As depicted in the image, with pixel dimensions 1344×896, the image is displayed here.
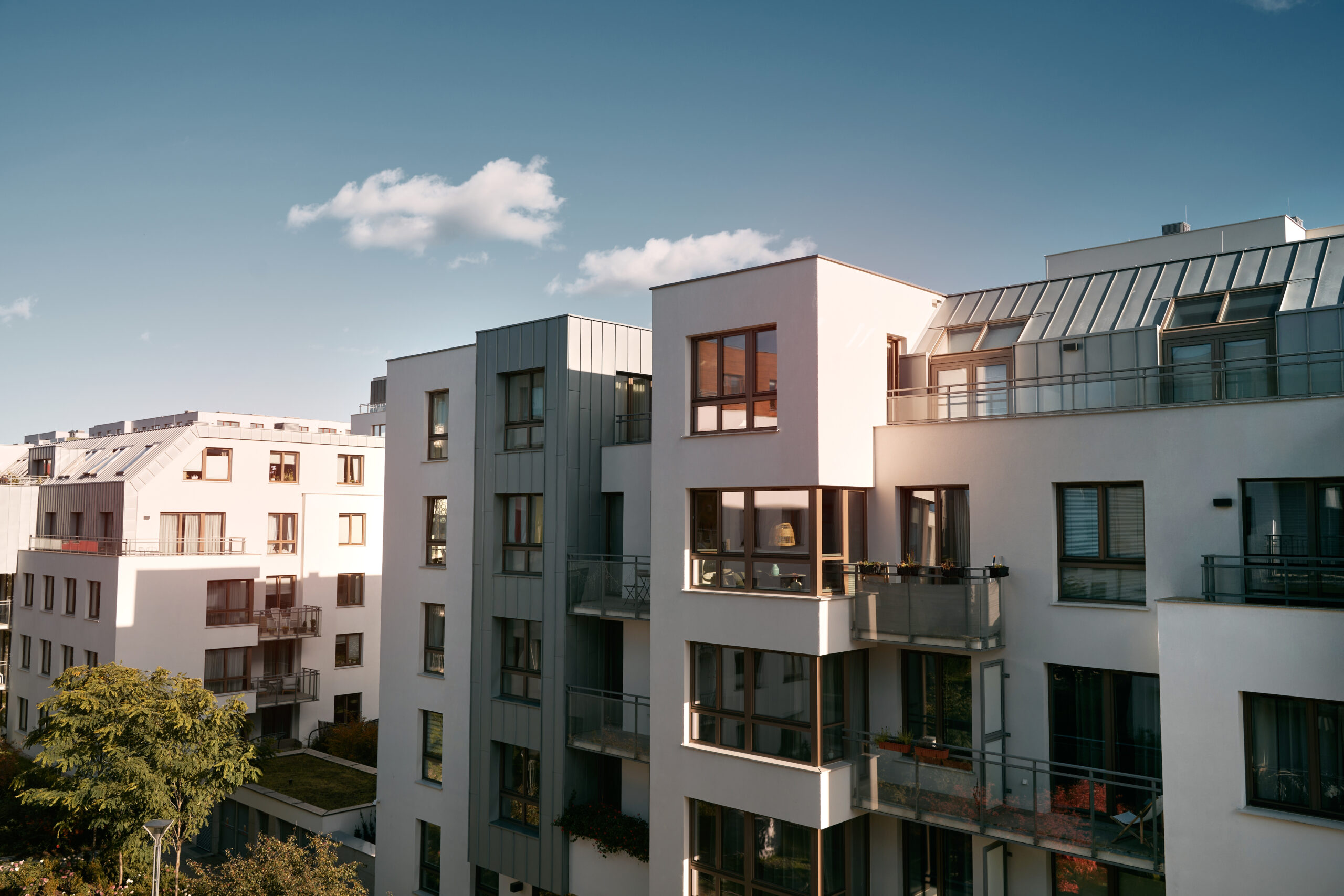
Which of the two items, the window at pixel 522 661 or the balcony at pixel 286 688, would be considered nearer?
the window at pixel 522 661

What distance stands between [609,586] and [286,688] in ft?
73.0

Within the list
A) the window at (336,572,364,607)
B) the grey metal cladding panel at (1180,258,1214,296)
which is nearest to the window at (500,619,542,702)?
the grey metal cladding panel at (1180,258,1214,296)

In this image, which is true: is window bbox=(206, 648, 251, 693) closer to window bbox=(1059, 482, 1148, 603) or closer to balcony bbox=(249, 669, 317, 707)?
balcony bbox=(249, 669, 317, 707)

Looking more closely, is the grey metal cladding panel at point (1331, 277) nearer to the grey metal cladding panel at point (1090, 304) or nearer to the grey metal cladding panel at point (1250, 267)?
the grey metal cladding panel at point (1250, 267)

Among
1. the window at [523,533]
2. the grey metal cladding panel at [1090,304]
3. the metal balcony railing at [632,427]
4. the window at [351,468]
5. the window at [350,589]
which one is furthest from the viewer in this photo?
the window at [351,468]

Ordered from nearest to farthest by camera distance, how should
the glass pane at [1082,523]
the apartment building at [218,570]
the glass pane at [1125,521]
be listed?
the glass pane at [1125,521] → the glass pane at [1082,523] → the apartment building at [218,570]

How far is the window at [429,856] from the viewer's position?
1970cm

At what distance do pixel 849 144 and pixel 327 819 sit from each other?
20.7 meters

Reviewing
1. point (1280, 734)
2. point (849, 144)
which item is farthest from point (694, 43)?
point (1280, 734)

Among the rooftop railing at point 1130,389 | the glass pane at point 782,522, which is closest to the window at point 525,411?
the glass pane at point 782,522

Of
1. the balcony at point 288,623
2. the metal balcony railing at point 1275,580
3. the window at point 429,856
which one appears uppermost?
the metal balcony railing at point 1275,580

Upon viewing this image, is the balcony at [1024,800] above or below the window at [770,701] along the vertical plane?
below

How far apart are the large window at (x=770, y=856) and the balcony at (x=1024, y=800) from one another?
892 millimetres

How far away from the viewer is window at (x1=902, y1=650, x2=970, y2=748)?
1308 cm
